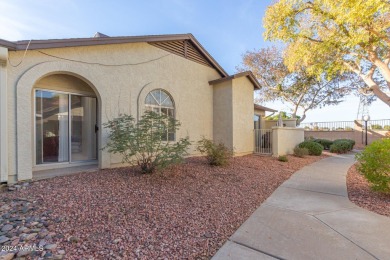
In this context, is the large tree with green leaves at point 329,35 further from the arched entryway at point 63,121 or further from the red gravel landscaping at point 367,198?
the arched entryway at point 63,121

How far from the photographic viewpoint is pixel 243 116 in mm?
10930

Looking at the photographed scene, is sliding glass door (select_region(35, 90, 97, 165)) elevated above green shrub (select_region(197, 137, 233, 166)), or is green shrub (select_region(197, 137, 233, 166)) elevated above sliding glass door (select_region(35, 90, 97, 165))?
sliding glass door (select_region(35, 90, 97, 165))

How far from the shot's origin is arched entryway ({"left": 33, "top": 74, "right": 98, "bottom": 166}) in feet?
20.9

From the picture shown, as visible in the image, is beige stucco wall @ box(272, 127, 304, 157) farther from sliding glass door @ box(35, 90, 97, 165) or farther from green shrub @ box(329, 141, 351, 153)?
sliding glass door @ box(35, 90, 97, 165)

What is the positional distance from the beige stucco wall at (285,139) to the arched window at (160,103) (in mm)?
5836

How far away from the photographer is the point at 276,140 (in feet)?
36.1

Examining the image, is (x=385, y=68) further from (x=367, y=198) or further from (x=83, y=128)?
(x=83, y=128)

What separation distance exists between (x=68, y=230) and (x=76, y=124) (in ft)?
16.8

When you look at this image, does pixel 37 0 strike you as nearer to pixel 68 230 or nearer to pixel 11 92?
pixel 11 92

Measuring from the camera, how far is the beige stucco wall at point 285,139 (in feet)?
36.2

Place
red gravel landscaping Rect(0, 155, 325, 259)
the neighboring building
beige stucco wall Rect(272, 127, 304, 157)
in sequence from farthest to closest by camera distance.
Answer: beige stucco wall Rect(272, 127, 304, 157) → the neighboring building → red gravel landscaping Rect(0, 155, 325, 259)

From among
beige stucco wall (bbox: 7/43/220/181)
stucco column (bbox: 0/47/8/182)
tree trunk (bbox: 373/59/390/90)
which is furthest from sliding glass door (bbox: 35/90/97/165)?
tree trunk (bbox: 373/59/390/90)

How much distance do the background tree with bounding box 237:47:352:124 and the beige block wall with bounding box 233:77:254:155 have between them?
10.2 meters

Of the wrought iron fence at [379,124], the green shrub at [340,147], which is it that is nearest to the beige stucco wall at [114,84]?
the green shrub at [340,147]
